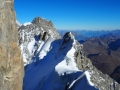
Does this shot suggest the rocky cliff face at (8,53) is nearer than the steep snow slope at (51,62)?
Yes

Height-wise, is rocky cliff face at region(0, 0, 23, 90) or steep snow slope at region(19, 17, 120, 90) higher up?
rocky cliff face at region(0, 0, 23, 90)

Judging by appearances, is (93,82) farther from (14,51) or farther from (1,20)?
(1,20)

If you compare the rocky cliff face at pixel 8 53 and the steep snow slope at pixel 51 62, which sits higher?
the rocky cliff face at pixel 8 53

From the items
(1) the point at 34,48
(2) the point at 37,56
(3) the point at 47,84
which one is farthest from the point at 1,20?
(1) the point at 34,48

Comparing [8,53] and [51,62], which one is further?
[51,62]
